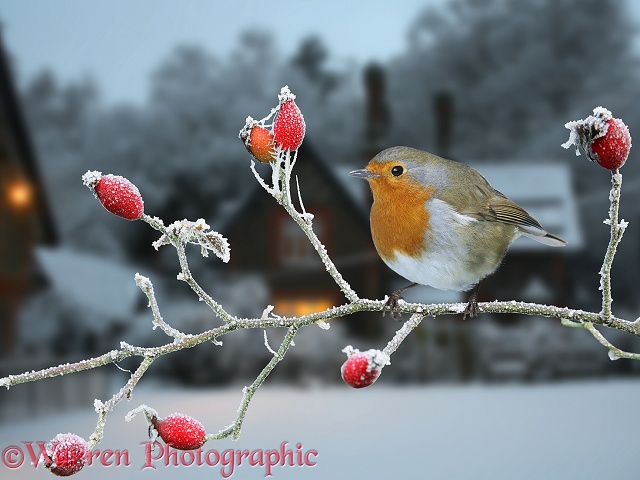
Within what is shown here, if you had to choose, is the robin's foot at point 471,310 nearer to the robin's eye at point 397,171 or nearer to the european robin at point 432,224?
the european robin at point 432,224

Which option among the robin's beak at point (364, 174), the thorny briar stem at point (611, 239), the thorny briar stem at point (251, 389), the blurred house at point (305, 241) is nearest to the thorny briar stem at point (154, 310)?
the thorny briar stem at point (251, 389)

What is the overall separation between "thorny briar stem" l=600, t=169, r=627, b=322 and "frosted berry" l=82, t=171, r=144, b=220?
0.53 m

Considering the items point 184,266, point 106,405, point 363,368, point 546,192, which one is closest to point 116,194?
point 184,266

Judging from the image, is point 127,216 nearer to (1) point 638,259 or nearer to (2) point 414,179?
(2) point 414,179

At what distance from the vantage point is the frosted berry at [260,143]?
0.84 metres

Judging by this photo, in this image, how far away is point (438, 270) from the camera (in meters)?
1.11

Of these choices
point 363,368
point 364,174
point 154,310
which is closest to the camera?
point 363,368

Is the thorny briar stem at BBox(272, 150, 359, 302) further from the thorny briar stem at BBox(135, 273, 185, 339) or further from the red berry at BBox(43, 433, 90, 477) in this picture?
the red berry at BBox(43, 433, 90, 477)

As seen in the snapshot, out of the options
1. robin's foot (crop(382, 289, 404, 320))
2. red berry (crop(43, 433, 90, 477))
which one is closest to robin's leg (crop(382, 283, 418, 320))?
robin's foot (crop(382, 289, 404, 320))

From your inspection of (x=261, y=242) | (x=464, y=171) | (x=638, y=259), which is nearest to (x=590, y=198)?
(x=638, y=259)

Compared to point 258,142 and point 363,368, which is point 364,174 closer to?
point 258,142

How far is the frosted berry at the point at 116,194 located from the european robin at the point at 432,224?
31cm

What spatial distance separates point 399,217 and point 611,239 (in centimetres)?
35

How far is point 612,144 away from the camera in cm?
81
